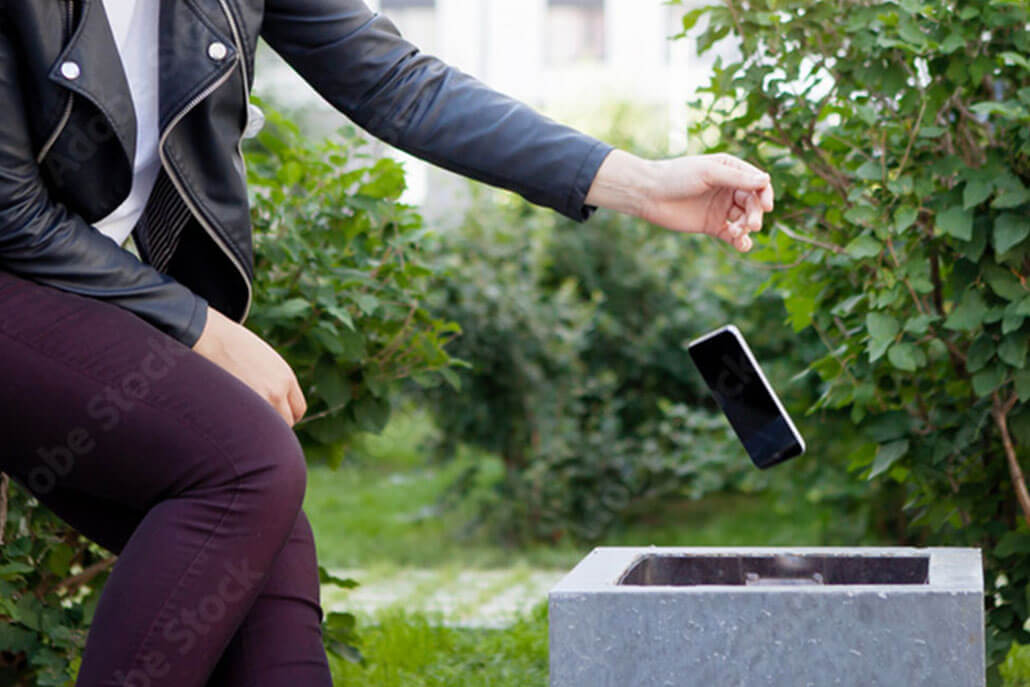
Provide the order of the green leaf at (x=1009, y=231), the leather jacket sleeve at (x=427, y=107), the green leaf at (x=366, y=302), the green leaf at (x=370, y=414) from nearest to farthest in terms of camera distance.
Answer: the leather jacket sleeve at (x=427, y=107) < the green leaf at (x=1009, y=231) < the green leaf at (x=366, y=302) < the green leaf at (x=370, y=414)

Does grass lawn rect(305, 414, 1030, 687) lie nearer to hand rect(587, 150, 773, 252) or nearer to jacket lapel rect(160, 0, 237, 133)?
hand rect(587, 150, 773, 252)

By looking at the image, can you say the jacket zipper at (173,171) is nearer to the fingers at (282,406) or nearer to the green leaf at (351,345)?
the fingers at (282,406)

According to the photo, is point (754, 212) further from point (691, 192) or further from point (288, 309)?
point (288, 309)

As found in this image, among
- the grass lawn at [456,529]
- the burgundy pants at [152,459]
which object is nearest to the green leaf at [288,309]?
the burgundy pants at [152,459]

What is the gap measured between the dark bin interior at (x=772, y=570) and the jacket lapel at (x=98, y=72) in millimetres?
928

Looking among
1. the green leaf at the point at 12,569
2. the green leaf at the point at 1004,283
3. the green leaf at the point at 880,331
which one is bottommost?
the green leaf at the point at 12,569

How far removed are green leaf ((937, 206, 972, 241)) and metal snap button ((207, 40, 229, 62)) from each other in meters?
1.33

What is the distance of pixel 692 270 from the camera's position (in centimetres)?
721

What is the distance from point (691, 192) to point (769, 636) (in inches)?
22.0

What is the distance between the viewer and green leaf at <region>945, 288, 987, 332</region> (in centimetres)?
224

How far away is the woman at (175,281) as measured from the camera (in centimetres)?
131

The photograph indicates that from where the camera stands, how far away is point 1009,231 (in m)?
2.19

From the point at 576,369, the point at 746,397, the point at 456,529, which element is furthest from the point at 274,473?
the point at 456,529

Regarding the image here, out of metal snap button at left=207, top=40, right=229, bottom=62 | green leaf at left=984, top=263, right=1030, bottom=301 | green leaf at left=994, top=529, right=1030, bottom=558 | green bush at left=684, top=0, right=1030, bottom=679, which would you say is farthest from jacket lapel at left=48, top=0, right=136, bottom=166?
green leaf at left=994, top=529, right=1030, bottom=558
